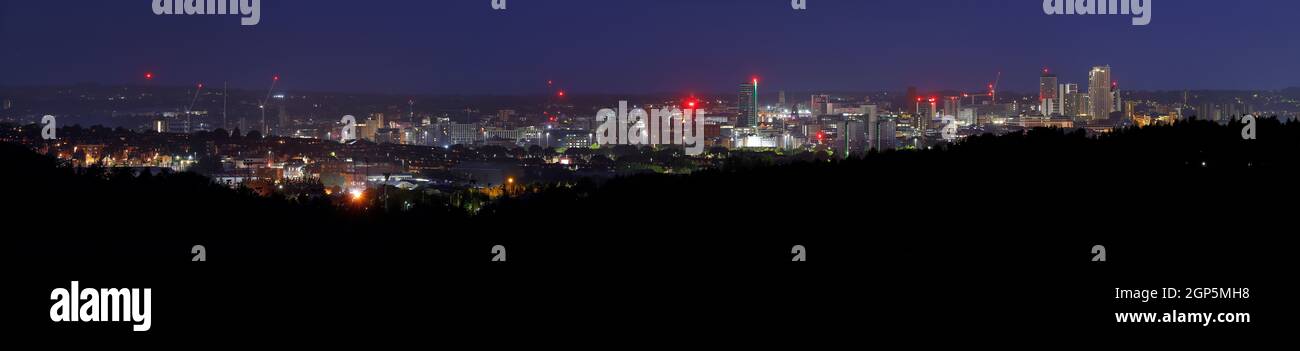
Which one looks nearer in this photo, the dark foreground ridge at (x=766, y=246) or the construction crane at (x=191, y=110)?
the dark foreground ridge at (x=766, y=246)

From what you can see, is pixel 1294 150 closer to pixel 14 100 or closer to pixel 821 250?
pixel 821 250

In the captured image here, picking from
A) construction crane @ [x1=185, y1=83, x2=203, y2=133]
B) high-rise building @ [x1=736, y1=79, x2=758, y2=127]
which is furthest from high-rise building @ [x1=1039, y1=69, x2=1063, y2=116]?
construction crane @ [x1=185, y1=83, x2=203, y2=133]
